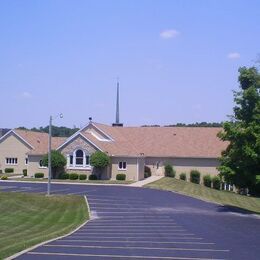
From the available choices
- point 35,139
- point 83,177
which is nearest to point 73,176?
point 83,177

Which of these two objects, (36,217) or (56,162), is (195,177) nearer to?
(56,162)

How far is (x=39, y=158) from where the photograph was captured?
203ft

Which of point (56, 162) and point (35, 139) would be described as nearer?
point (56, 162)

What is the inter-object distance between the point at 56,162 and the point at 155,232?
3607cm

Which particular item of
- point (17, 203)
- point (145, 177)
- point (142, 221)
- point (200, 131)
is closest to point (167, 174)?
point (145, 177)

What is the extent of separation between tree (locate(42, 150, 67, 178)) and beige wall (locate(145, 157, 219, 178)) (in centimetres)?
1186

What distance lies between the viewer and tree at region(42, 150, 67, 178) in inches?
2296

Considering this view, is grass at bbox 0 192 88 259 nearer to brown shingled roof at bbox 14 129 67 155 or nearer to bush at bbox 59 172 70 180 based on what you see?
bush at bbox 59 172 70 180

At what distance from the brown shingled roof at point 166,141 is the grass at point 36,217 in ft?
70.8

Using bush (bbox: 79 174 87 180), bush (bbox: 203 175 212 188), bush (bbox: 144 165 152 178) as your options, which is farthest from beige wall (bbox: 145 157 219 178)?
bush (bbox: 79 174 87 180)

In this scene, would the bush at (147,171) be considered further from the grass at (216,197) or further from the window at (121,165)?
the grass at (216,197)

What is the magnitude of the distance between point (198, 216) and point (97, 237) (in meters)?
12.5

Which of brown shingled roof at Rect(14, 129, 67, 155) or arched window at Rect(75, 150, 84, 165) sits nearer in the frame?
arched window at Rect(75, 150, 84, 165)

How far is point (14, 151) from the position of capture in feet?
233
